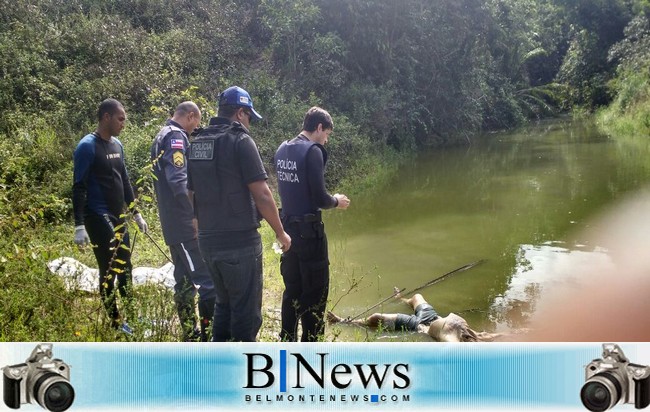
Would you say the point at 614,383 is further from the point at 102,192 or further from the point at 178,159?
the point at 102,192

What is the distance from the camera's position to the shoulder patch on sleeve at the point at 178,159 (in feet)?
12.5

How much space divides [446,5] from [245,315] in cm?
1681

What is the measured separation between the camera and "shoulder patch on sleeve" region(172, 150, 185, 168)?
3.81 meters

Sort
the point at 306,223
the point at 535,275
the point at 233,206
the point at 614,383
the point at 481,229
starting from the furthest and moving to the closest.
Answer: the point at 481,229, the point at 535,275, the point at 306,223, the point at 233,206, the point at 614,383

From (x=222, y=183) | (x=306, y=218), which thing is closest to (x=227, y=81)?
(x=306, y=218)

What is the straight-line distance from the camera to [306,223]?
3803 millimetres

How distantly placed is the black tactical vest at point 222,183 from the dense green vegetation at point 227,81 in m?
0.72

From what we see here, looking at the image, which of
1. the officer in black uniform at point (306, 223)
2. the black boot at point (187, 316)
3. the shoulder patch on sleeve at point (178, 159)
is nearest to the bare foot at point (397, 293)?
the officer in black uniform at point (306, 223)

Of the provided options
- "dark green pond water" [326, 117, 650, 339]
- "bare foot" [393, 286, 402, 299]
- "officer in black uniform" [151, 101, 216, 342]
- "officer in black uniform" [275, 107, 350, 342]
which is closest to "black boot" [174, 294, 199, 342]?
"officer in black uniform" [151, 101, 216, 342]

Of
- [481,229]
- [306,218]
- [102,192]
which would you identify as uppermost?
[102,192]

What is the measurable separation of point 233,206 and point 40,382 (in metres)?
1.25

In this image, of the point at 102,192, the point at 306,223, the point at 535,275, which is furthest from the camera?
the point at 535,275

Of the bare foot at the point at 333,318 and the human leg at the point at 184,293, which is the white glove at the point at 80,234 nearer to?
the human leg at the point at 184,293

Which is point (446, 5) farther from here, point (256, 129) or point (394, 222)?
point (394, 222)
